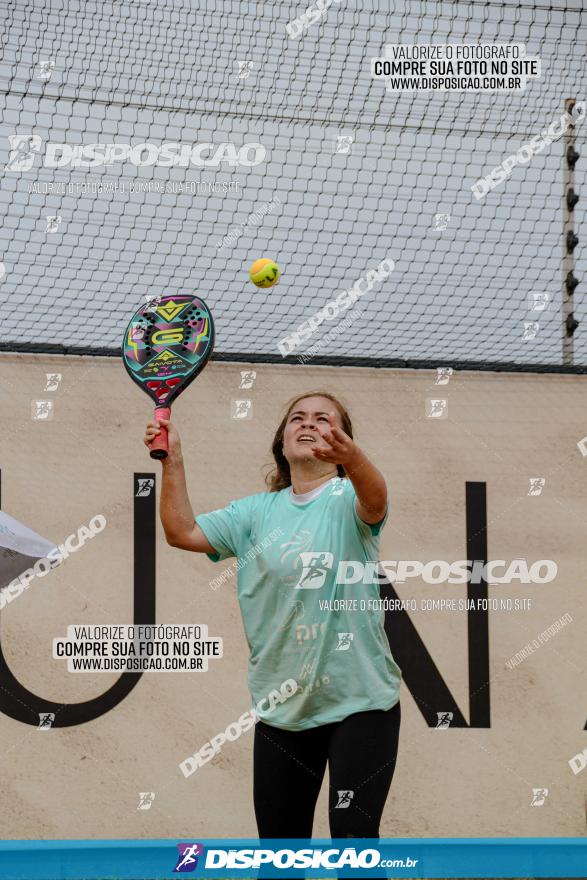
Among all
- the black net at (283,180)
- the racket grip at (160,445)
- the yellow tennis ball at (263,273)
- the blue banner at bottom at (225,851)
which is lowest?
the blue banner at bottom at (225,851)

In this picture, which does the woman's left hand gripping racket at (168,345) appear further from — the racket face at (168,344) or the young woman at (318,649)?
the young woman at (318,649)

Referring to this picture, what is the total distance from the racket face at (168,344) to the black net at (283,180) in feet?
5.59

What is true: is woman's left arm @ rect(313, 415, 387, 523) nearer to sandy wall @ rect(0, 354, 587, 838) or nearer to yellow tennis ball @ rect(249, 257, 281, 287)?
yellow tennis ball @ rect(249, 257, 281, 287)

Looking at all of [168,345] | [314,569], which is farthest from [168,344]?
[314,569]

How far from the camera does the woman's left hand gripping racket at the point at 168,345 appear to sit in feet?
12.3

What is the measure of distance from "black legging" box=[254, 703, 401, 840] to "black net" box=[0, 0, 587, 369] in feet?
9.64

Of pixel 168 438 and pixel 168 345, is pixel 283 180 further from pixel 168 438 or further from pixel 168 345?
pixel 168 438

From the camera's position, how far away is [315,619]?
313 centimetres

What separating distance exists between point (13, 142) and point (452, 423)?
8.89 feet

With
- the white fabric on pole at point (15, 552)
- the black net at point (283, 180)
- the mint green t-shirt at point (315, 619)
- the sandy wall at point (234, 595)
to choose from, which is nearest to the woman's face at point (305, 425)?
the mint green t-shirt at point (315, 619)

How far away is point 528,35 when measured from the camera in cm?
572

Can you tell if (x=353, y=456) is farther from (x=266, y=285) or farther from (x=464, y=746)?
(x=464, y=746)

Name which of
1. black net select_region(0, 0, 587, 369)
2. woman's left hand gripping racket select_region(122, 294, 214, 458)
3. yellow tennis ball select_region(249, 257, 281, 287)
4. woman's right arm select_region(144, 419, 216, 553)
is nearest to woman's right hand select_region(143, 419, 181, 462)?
woman's right arm select_region(144, 419, 216, 553)

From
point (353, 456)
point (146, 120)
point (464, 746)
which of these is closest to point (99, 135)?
point (146, 120)
